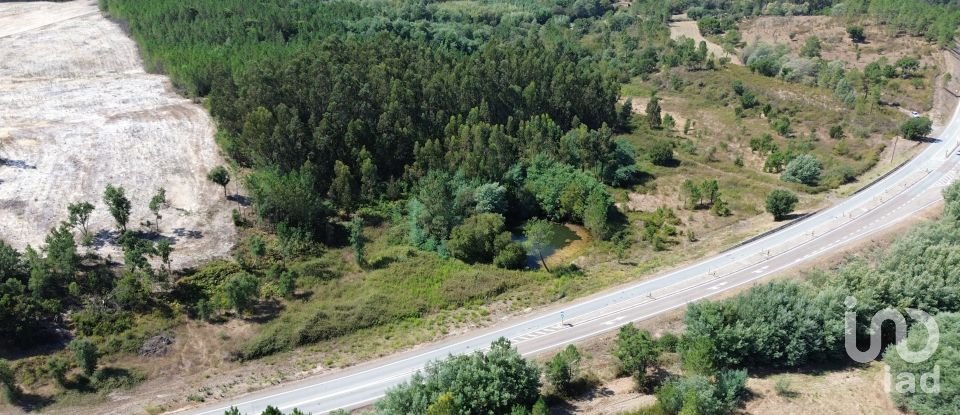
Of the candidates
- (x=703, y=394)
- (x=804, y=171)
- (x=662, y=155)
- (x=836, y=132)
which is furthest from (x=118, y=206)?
(x=836, y=132)

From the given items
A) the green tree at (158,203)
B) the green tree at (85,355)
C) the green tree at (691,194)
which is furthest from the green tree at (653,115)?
the green tree at (85,355)

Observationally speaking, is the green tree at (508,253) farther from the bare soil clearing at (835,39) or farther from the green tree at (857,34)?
the green tree at (857,34)

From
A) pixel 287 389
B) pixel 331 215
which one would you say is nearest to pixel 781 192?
pixel 331 215

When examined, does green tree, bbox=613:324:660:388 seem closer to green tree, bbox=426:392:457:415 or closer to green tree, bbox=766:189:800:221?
green tree, bbox=426:392:457:415

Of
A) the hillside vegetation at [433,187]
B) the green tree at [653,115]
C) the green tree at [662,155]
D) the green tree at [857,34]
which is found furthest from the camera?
the green tree at [857,34]

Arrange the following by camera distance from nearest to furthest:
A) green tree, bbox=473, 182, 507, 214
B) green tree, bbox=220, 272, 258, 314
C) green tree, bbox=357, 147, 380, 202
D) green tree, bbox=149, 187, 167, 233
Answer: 1. green tree, bbox=220, 272, 258, 314
2. green tree, bbox=149, 187, 167, 233
3. green tree, bbox=473, 182, 507, 214
4. green tree, bbox=357, 147, 380, 202

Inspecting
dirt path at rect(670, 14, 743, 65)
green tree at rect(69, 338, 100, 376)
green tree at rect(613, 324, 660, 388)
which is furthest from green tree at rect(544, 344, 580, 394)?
dirt path at rect(670, 14, 743, 65)

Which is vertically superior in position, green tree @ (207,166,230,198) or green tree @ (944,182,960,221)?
green tree @ (207,166,230,198)
